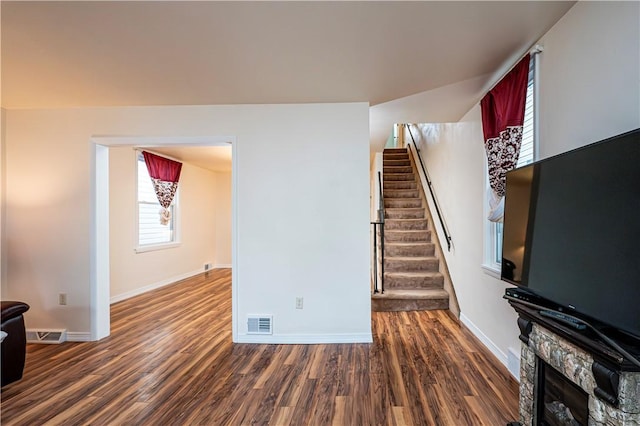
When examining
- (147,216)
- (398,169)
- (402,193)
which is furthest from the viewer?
(398,169)

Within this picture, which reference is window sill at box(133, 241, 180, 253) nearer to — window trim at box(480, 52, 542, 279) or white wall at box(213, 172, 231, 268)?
white wall at box(213, 172, 231, 268)

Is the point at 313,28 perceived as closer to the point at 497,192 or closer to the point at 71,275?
the point at 497,192

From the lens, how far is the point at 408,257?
4723 millimetres

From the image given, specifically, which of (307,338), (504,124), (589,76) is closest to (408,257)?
(307,338)

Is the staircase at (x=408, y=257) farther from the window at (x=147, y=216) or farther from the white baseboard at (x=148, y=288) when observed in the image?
the window at (x=147, y=216)

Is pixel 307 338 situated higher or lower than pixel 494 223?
lower

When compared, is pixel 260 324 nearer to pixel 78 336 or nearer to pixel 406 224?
pixel 78 336

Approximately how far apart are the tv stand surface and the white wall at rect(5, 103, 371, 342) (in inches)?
61.1

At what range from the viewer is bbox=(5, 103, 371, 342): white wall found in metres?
3.06

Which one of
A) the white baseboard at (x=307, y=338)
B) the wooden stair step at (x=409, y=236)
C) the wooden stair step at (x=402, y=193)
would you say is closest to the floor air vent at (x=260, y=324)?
the white baseboard at (x=307, y=338)

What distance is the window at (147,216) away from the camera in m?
5.21

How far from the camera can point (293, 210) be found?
3.09 meters

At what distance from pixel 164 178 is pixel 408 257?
14.8 feet

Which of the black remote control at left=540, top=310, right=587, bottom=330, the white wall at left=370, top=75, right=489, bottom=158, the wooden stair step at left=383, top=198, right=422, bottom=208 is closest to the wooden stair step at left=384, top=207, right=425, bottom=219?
the wooden stair step at left=383, top=198, right=422, bottom=208
